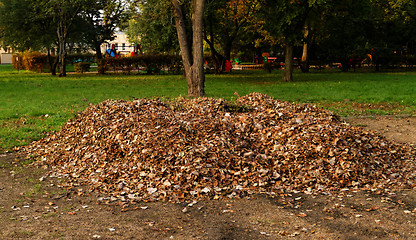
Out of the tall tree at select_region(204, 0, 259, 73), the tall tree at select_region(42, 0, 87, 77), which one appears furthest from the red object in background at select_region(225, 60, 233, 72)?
the tall tree at select_region(42, 0, 87, 77)

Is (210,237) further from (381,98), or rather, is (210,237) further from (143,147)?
(381,98)

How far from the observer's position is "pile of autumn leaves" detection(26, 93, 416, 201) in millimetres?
5570

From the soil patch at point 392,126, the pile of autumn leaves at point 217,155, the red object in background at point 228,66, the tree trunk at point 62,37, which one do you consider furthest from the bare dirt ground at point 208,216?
the red object in background at point 228,66

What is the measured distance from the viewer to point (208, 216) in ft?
15.3

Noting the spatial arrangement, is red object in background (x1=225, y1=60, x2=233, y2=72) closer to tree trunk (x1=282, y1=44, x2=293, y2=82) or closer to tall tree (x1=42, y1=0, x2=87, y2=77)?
tree trunk (x1=282, y1=44, x2=293, y2=82)

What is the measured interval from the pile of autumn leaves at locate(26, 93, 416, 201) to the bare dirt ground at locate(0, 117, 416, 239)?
32 centimetres

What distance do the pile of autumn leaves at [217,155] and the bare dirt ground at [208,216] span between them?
0.32 metres

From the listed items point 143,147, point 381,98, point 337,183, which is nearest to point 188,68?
point 381,98

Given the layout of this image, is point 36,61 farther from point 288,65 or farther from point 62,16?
point 288,65

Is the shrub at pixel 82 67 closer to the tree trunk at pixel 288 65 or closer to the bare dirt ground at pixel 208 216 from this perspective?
the tree trunk at pixel 288 65

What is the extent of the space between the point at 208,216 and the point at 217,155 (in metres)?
1.47

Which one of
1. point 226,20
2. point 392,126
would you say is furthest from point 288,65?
point 392,126

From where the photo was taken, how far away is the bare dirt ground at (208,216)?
4.19 metres

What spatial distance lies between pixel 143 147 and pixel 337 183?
106 inches
